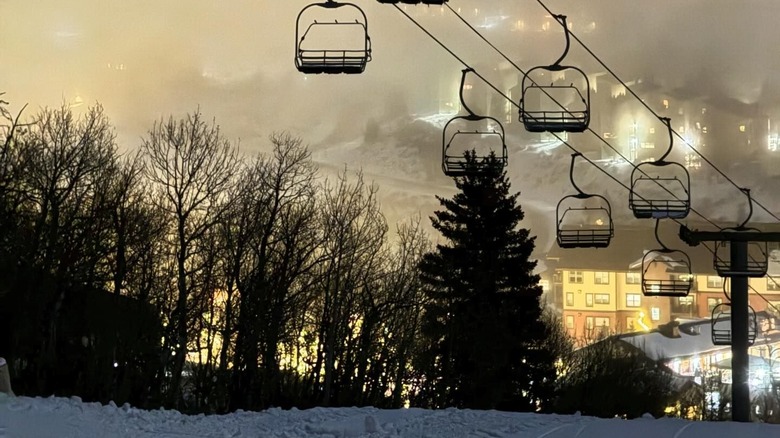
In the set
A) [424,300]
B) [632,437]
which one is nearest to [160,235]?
[424,300]

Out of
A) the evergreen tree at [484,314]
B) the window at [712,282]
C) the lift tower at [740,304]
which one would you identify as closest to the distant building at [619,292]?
the window at [712,282]

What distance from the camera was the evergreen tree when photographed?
124ft

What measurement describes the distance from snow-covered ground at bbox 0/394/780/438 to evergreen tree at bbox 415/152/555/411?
76.8 feet

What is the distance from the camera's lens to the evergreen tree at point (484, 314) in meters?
37.7

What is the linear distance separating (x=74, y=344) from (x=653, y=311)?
128m

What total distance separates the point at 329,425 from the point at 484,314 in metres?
25.7

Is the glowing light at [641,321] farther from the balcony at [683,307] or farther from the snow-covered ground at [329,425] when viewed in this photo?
the snow-covered ground at [329,425]

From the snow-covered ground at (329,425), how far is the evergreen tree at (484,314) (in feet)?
76.8

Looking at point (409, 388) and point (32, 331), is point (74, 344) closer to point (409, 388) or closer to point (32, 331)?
point (32, 331)

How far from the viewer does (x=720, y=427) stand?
1297 centimetres

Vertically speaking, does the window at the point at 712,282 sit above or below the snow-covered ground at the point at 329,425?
above

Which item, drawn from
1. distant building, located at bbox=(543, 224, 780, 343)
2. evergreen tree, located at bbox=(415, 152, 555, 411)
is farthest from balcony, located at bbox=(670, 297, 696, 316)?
evergreen tree, located at bbox=(415, 152, 555, 411)

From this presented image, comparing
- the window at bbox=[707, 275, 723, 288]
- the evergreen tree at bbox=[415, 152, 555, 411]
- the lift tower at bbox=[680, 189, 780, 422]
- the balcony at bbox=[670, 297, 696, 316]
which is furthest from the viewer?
the balcony at bbox=[670, 297, 696, 316]

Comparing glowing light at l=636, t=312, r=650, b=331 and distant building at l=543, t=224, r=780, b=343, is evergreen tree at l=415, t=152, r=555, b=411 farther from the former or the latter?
glowing light at l=636, t=312, r=650, b=331
